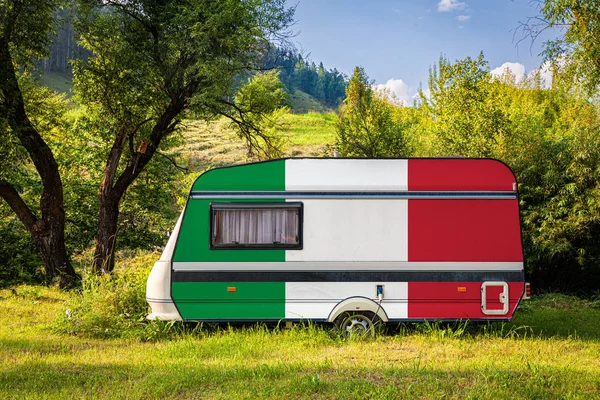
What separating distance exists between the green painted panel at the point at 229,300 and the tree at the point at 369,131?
10.7 metres

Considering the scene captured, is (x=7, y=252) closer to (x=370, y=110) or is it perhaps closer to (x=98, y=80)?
(x=98, y=80)

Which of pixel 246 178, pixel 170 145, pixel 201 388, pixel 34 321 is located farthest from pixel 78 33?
pixel 201 388

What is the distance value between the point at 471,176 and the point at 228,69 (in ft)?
23.4

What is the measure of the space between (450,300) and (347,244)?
5.58 feet

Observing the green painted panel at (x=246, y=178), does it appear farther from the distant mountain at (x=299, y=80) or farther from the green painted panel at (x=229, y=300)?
the distant mountain at (x=299, y=80)

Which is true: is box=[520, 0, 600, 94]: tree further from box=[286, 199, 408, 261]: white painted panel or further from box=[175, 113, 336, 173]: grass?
box=[175, 113, 336, 173]: grass

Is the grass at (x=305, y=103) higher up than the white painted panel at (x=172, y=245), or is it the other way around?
the grass at (x=305, y=103)

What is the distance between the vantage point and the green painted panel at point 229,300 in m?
8.02

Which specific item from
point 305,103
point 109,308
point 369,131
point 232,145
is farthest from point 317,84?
point 109,308

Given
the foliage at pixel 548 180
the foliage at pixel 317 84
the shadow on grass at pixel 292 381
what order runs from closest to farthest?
the shadow on grass at pixel 292 381
the foliage at pixel 548 180
the foliage at pixel 317 84

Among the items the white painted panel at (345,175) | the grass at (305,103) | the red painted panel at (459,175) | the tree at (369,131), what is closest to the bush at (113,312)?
the white painted panel at (345,175)

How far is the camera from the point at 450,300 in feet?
26.2

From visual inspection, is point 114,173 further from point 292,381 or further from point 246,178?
point 292,381

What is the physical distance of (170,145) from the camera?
19859mm
